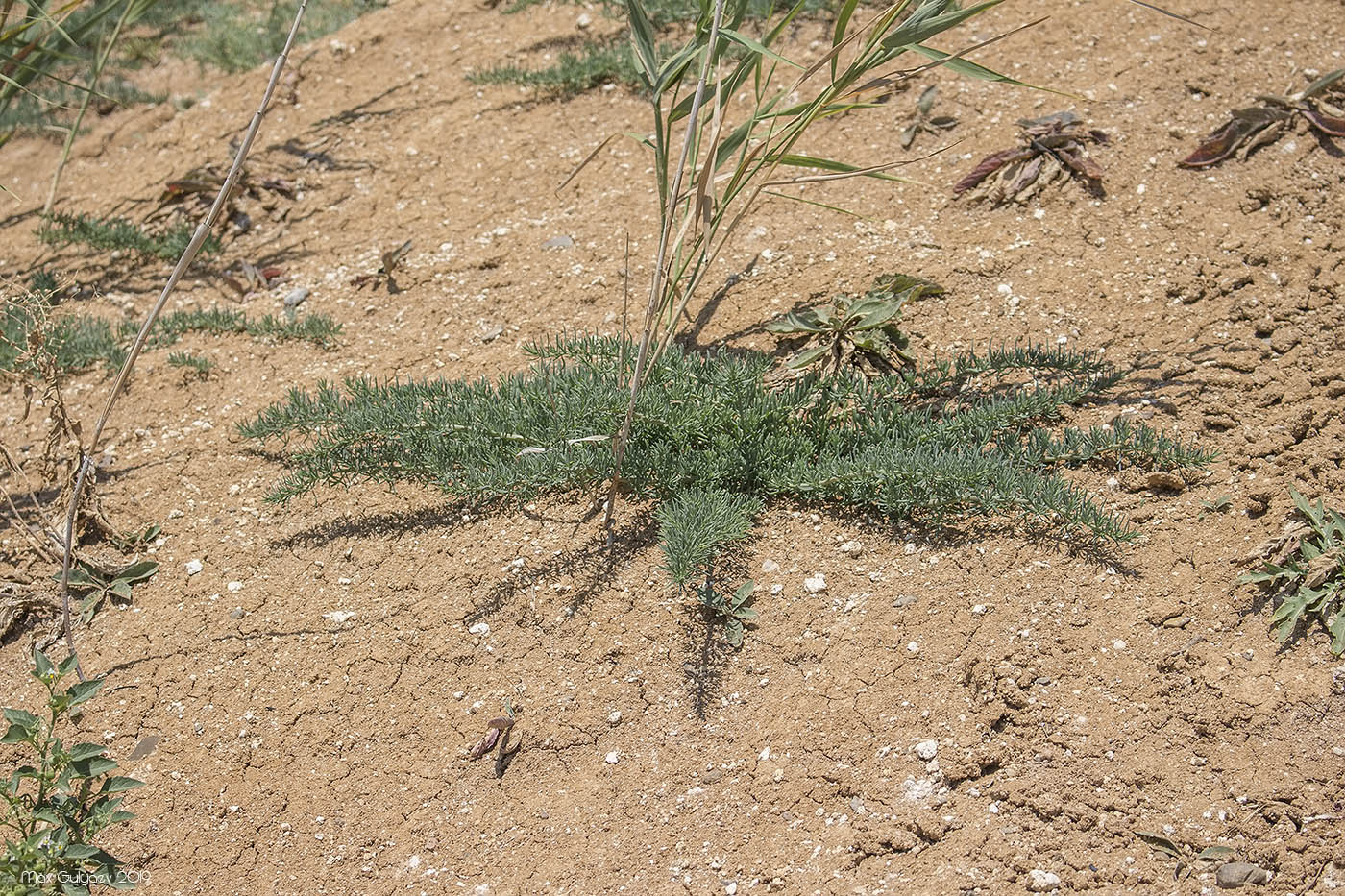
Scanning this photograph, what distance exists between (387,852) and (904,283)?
207 centimetres

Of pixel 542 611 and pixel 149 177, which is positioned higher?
pixel 149 177

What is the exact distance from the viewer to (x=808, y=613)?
256 cm

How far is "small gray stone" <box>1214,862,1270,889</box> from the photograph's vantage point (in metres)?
1.94

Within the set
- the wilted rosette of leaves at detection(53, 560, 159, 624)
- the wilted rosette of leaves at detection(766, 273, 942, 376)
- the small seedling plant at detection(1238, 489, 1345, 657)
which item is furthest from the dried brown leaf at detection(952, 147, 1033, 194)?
the wilted rosette of leaves at detection(53, 560, 159, 624)

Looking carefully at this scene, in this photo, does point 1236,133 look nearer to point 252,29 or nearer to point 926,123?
point 926,123

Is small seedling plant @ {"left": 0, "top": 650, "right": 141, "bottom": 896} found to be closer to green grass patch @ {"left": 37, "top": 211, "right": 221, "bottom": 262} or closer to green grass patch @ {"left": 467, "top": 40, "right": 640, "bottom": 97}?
green grass patch @ {"left": 37, "top": 211, "right": 221, "bottom": 262}

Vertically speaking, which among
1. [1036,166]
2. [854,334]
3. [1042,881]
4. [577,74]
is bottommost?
[1042,881]

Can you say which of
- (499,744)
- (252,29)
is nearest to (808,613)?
(499,744)

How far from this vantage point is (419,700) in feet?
8.31

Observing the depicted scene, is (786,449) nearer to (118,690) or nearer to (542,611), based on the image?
(542,611)

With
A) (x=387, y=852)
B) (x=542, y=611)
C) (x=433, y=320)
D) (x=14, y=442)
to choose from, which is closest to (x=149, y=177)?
(x=14, y=442)

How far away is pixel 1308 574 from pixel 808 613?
106cm

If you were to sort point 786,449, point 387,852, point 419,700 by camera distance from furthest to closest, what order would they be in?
point 786,449, point 419,700, point 387,852

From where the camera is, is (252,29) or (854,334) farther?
(252,29)
